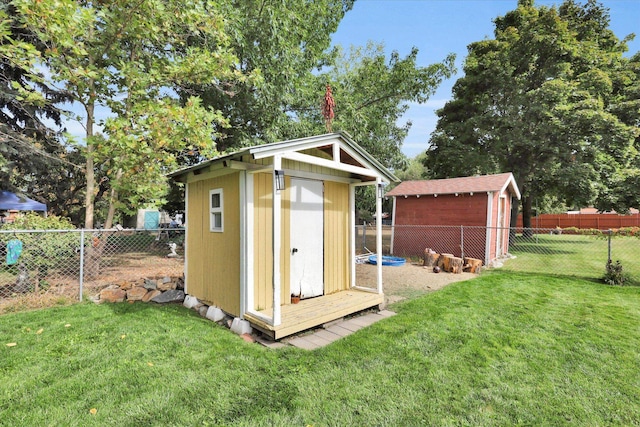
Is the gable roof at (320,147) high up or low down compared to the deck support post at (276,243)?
up

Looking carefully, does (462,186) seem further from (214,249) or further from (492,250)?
(214,249)

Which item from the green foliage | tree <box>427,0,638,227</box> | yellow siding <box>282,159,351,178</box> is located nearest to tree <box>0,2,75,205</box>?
Answer: yellow siding <box>282,159,351,178</box>

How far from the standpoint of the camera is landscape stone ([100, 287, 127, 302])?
537cm

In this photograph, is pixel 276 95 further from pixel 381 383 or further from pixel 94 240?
pixel 381 383

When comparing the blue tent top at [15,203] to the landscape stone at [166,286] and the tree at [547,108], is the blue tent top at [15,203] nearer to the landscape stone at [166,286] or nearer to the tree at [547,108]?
the landscape stone at [166,286]

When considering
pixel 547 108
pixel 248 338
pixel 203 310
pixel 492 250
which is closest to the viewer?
pixel 248 338

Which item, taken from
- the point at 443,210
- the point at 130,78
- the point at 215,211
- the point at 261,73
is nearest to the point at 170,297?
the point at 215,211

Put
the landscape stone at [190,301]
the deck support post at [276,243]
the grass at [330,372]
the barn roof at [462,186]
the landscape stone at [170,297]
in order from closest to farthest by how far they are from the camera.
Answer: the grass at [330,372] < the deck support post at [276,243] < the landscape stone at [190,301] < the landscape stone at [170,297] < the barn roof at [462,186]

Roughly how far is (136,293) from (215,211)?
2481 mm

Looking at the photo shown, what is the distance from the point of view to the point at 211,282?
4.86 m

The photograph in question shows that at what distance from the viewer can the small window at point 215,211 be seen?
4.70 m

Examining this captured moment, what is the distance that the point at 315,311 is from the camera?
4.30m

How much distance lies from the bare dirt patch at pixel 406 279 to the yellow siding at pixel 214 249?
304cm

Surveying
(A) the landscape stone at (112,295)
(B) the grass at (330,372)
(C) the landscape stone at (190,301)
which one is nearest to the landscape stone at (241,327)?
(B) the grass at (330,372)
